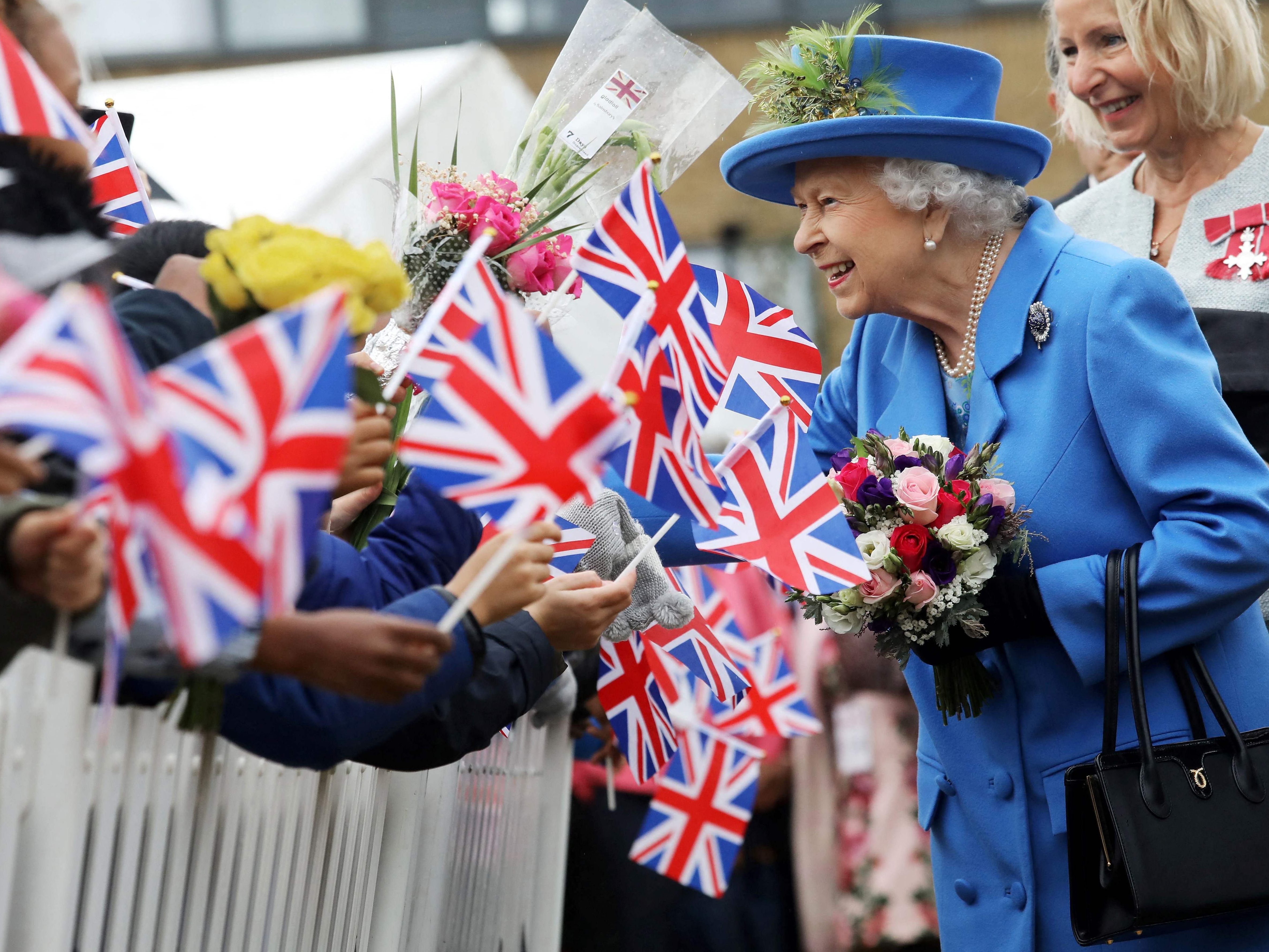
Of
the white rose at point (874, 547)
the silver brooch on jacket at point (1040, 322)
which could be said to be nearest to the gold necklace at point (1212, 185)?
the silver brooch on jacket at point (1040, 322)

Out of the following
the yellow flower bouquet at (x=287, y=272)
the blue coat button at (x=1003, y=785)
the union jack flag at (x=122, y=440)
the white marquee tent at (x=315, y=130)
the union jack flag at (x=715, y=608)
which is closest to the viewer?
the union jack flag at (x=122, y=440)

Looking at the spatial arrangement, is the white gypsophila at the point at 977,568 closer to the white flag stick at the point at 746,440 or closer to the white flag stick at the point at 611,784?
the white flag stick at the point at 746,440

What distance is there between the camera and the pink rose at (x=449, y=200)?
8.17 feet

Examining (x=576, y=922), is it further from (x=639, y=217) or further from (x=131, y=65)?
(x=131, y=65)

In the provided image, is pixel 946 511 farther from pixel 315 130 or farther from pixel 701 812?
pixel 315 130

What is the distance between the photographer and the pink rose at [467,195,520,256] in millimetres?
2488

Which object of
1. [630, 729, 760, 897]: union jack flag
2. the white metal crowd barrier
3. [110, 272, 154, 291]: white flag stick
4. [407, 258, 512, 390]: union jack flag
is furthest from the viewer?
[630, 729, 760, 897]: union jack flag

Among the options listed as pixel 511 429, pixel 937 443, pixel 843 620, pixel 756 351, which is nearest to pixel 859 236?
pixel 756 351

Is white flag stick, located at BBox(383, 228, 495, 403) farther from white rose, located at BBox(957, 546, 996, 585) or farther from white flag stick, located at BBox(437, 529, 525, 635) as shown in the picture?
white rose, located at BBox(957, 546, 996, 585)

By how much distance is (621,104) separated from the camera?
2879mm

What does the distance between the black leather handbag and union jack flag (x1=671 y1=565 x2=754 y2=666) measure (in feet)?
3.97

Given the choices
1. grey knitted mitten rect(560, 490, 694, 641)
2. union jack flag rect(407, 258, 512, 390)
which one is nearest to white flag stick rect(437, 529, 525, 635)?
union jack flag rect(407, 258, 512, 390)

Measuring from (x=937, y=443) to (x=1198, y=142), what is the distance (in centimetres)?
124

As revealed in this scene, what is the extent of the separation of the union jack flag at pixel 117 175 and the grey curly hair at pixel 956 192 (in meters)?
1.49
